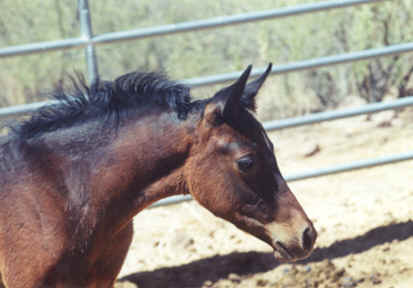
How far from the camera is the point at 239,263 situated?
471 centimetres

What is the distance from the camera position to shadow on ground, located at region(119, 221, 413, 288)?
4600 millimetres

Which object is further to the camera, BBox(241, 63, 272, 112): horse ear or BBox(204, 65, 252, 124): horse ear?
BBox(241, 63, 272, 112): horse ear

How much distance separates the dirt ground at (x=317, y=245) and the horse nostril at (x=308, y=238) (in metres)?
1.43

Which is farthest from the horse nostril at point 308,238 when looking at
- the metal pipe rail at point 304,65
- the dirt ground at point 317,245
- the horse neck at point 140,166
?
the metal pipe rail at point 304,65

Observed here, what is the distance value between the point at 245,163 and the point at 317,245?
83.7 inches

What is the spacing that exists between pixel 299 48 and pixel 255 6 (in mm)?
1891

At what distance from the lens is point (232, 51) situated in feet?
32.4

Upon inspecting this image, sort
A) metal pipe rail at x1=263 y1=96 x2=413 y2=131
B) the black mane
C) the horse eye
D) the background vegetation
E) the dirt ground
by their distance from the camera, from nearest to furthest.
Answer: the horse eye, the black mane, the dirt ground, metal pipe rail at x1=263 y1=96 x2=413 y2=131, the background vegetation

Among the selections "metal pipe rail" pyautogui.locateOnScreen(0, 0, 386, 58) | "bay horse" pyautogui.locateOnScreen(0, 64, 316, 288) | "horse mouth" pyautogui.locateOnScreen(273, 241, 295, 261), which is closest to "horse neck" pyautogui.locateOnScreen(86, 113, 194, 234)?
"bay horse" pyautogui.locateOnScreen(0, 64, 316, 288)

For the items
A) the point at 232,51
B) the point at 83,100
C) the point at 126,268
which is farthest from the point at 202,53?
the point at 83,100

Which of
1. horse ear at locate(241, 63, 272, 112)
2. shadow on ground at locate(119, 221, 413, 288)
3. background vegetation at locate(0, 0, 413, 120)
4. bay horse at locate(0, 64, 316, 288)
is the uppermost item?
horse ear at locate(241, 63, 272, 112)

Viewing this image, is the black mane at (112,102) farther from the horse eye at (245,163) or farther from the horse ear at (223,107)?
the horse eye at (245,163)

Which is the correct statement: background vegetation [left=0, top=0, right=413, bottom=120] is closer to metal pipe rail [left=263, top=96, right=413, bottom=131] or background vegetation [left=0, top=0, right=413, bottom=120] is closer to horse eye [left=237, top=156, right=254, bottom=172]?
metal pipe rail [left=263, top=96, right=413, bottom=131]

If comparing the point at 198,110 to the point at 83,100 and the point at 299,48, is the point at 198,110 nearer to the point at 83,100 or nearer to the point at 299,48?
the point at 83,100
